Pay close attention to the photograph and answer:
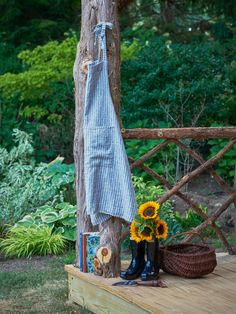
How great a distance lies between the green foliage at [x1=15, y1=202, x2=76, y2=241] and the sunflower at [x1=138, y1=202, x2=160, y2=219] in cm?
262

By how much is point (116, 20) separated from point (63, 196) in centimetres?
358

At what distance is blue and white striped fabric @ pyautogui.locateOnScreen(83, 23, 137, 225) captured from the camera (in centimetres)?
549

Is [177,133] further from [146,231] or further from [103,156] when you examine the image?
[146,231]

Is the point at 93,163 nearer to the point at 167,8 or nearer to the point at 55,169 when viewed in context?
the point at 55,169

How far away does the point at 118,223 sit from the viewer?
5629mm

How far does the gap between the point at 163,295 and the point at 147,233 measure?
52 centimetres

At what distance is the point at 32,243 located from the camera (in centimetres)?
785

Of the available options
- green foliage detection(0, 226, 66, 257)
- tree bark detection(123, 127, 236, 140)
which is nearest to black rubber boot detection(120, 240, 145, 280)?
tree bark detection(123, 127, 236, 140)

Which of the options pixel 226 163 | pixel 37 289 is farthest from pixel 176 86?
pixel 37 289

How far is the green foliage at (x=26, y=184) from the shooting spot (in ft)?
28.1

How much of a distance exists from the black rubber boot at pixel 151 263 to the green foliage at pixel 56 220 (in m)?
2.57

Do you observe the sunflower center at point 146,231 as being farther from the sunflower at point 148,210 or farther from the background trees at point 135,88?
the background trees at point 135,88

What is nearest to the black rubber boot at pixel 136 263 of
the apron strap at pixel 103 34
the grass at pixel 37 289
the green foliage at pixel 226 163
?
the grass at pixel 37 289

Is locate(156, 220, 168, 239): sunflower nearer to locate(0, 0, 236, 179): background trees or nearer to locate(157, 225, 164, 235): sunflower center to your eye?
locate(157, 225, 164, 235): sunflower center
